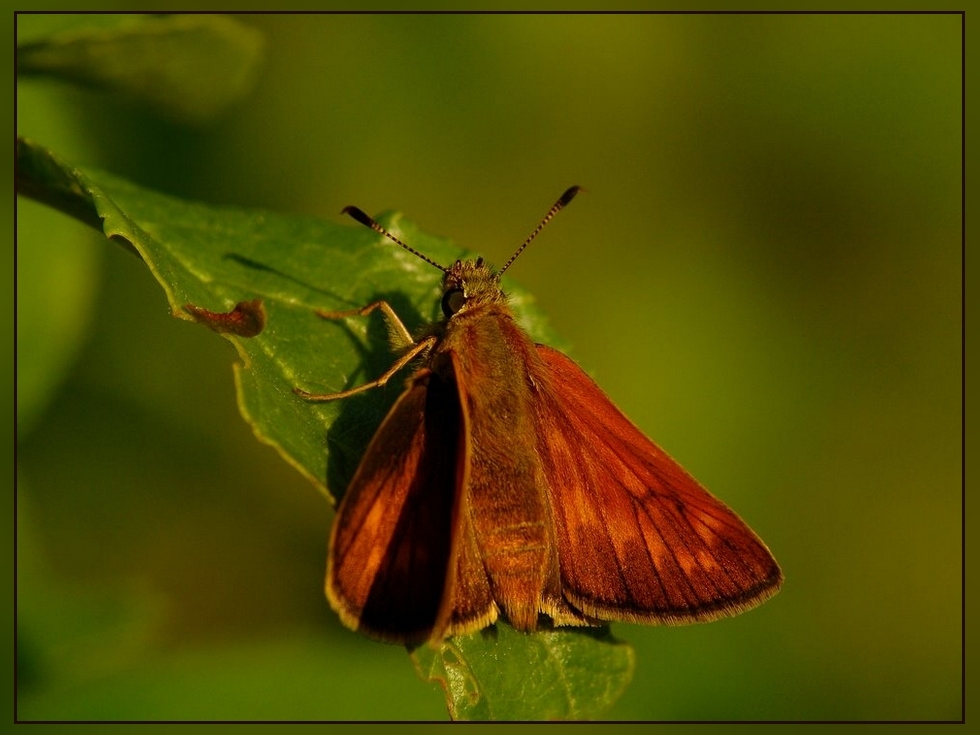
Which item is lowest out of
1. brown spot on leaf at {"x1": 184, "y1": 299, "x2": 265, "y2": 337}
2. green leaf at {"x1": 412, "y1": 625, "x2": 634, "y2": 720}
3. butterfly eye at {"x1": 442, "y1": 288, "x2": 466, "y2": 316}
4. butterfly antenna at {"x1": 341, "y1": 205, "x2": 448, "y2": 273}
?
green leaf at {"x1": 412, "y1": 625, "x2": 634, "y2": 720}

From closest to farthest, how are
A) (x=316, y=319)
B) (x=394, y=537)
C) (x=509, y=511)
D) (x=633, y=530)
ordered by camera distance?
1. (x=394, y=537)
2. (x=509, y=511)
3. (x=633, y=530)
4. (x=316, y=319)

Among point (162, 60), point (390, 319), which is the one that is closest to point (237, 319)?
point (390, 319)

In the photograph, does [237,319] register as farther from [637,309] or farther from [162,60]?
[637,309]

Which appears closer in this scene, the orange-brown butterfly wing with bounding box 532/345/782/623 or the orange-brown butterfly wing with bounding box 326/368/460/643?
the orange-brown butterfly wing with bounding box 326/368/460/643

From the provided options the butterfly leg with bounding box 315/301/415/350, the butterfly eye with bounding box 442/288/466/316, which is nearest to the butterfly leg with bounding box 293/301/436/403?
the butterfly leg with bounding box 315/301/415/350

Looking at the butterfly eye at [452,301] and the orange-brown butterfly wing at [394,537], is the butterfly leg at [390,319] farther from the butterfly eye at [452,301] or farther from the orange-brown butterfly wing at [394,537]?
the orange-brown butterfly wing at [394,537]

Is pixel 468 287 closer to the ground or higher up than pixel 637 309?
closer to the ground

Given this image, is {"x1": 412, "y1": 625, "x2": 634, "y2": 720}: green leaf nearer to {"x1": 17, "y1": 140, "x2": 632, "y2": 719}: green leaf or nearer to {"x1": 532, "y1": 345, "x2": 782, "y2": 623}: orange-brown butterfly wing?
{"x1": 17, "y1": 140, "x2": 632, "y2": 719}: green leaf
